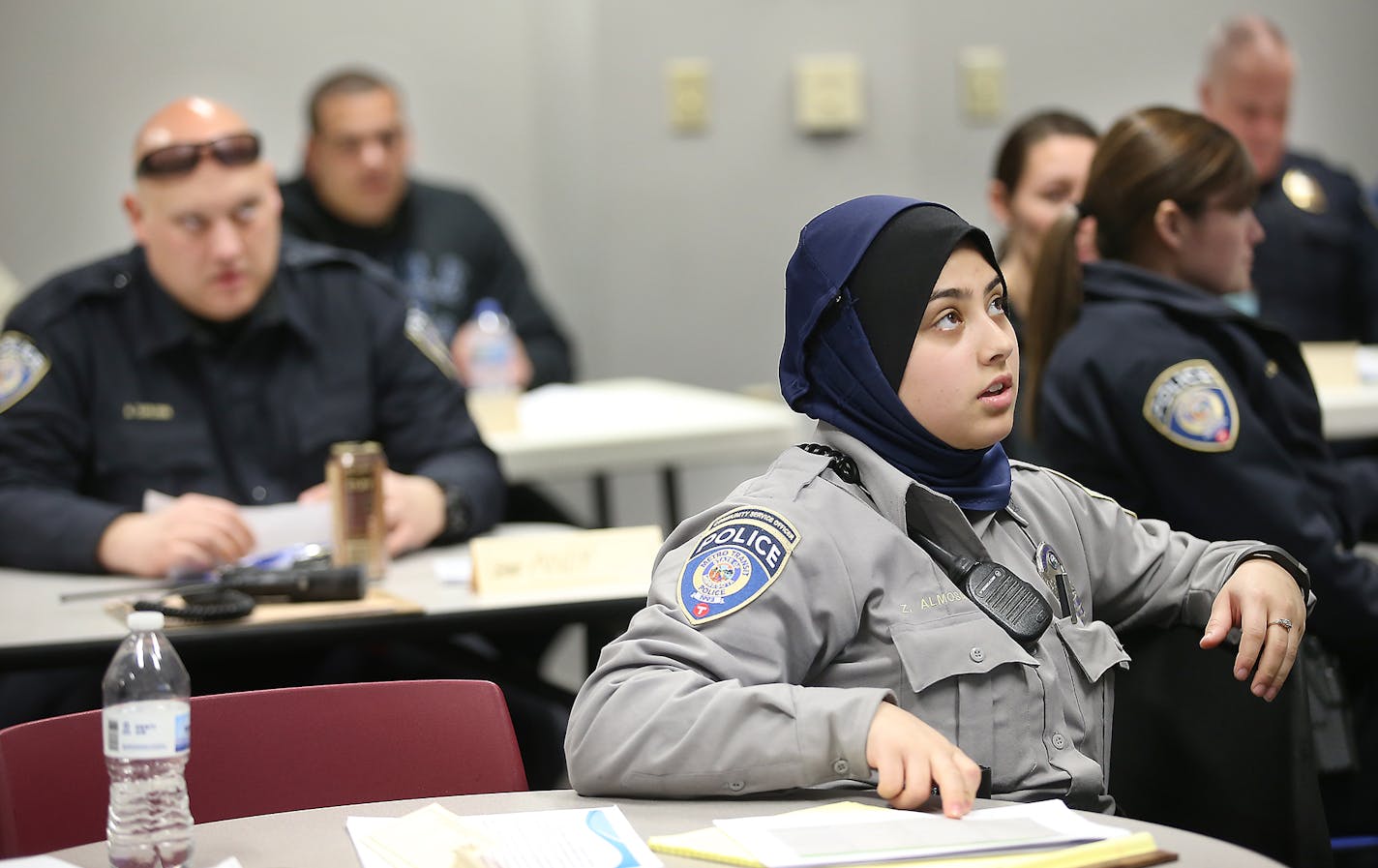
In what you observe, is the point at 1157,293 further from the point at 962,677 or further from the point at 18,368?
the point at 18,368

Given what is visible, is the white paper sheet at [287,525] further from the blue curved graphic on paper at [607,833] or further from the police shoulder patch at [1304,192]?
the police shoulder patch at [1304,192]

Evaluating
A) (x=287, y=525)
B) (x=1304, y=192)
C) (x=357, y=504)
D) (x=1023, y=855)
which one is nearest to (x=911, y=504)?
(x=1023, y=855)

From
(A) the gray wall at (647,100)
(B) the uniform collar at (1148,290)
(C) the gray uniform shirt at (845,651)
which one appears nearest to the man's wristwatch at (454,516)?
(B) the uniform collar at (1148,290)

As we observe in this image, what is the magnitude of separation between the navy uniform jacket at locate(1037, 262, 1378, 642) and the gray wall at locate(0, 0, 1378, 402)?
2.44m

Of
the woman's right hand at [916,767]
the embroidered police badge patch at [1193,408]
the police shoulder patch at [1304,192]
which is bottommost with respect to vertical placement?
the woman's right hand at [916,767]

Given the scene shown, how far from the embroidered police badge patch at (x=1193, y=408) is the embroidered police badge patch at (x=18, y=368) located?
184 centimetres

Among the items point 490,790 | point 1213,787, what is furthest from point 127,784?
point 1213,787

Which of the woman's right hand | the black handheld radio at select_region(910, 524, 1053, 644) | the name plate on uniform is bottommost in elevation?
the name plate on uniform

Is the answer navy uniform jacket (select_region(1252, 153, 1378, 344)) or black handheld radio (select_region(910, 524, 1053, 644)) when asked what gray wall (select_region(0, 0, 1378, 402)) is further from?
black handheld radio (select_region(910, 524, 1053, 644))

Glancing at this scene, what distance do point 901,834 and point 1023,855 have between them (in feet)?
0.31

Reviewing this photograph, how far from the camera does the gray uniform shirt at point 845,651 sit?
Result: 1312 millimetres

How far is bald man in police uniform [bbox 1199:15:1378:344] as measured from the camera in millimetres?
4363

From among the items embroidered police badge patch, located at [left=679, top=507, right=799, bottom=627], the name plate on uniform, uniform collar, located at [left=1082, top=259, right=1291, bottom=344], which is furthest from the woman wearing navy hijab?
the name plate on uniform

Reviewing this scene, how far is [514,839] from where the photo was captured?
4.09 feet
